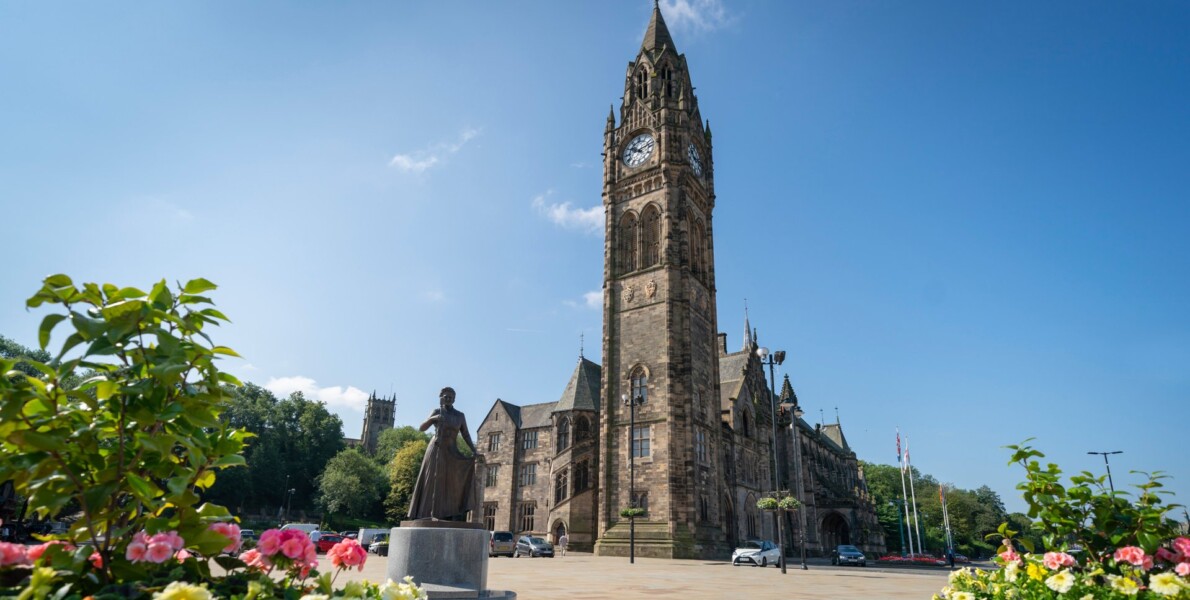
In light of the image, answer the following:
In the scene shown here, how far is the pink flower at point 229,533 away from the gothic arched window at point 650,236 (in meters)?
38.2

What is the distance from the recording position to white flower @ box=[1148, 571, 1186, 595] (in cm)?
405

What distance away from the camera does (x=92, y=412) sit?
10.5 feet

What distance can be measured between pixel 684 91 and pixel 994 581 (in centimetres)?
4308

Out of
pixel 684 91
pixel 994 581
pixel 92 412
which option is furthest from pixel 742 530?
pixel 92 412

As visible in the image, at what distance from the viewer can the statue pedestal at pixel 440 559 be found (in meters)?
9.43

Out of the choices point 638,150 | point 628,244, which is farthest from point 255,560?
point 638,150

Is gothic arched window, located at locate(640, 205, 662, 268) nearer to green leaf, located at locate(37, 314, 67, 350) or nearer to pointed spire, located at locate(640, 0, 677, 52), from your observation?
pointed spire, located at locate(640, 0, 677, 52)

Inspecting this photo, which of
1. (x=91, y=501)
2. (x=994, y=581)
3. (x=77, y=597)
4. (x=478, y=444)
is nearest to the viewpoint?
(x=77, y=597)

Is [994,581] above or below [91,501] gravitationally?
below

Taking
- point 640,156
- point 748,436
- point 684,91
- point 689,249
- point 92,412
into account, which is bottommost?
point 92,412

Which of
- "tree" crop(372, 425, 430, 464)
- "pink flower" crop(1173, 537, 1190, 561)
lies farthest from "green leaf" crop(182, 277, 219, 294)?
"tree" crop(372, 425, 430, 464)

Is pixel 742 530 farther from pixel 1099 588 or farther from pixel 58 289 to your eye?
pixel 58 289

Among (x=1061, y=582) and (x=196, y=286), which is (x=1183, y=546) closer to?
(x=1061, y=582)

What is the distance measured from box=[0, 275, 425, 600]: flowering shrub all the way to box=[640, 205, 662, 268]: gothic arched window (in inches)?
1502
